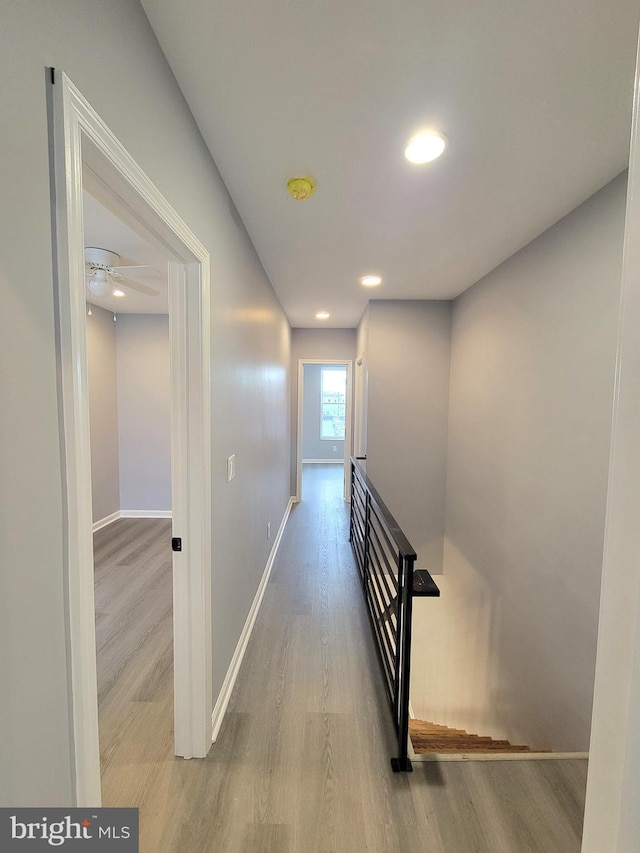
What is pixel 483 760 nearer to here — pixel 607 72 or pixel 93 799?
pixel 93 799

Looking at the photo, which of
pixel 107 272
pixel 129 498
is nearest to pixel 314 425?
pixel 129 498

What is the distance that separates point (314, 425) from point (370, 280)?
614cm

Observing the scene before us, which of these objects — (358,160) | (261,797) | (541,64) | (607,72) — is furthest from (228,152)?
(261,797)

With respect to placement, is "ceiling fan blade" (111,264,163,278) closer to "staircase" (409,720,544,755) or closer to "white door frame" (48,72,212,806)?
"white door frame" (48,72,212,806)

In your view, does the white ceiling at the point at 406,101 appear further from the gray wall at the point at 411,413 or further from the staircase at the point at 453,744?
the staircase at the point at 453,744

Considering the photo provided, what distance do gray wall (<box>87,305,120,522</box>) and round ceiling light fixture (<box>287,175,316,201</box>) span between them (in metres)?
3.41

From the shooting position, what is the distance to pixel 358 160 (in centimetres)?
141

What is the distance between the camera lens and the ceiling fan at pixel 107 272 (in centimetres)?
251

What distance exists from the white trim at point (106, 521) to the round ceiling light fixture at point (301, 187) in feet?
13.9

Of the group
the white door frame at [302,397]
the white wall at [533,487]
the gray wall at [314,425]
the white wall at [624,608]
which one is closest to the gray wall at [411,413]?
the white wall at [533,487]

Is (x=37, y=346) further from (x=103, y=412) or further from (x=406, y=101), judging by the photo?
(x=103, y=412)

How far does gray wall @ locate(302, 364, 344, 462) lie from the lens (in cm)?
870

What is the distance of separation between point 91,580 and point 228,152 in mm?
1592

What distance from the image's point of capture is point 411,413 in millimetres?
3572
